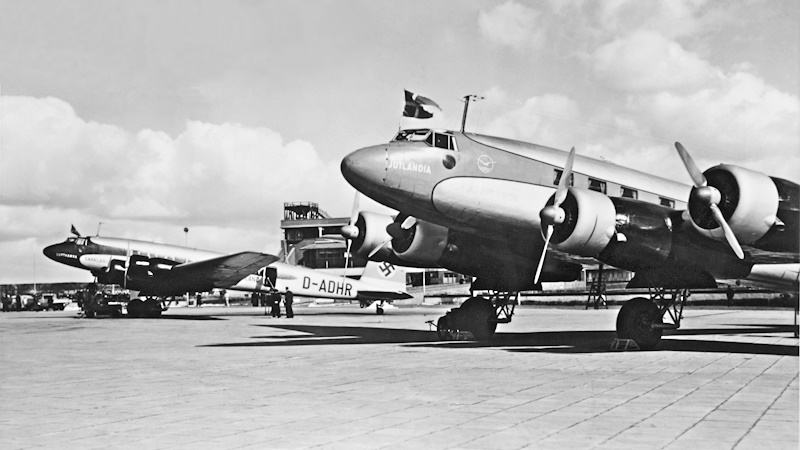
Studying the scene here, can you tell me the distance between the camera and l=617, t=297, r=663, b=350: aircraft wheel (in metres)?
16.1

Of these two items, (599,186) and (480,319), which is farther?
(480,319)

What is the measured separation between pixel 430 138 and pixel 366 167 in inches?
74.8

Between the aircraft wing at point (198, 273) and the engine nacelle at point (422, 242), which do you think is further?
the aircraft wing at point (198, 273)

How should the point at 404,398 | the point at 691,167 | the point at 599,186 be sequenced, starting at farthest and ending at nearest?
1. the point at 599,186
2. the point at 691,167
3. the point at 404,398

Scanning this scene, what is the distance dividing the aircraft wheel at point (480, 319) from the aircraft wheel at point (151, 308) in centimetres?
2633

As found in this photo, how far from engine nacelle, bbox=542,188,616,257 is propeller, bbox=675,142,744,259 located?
5.29ft

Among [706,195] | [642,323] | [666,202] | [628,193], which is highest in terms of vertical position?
[628,193]

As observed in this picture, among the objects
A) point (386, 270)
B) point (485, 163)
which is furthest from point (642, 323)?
point (386, 270)

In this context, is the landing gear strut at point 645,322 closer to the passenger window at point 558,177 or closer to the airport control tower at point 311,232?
the passenger window at point 558,177

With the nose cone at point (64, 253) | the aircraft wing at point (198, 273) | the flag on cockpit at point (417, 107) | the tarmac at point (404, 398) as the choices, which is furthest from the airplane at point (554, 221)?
the nose cone at point (64, 253)

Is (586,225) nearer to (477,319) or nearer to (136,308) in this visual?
(477,319)

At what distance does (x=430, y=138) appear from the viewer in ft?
53.3

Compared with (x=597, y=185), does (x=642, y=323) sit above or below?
below

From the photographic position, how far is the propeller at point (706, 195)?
43.9 ft
